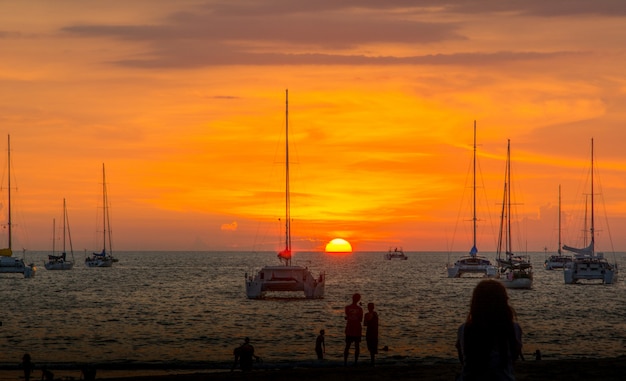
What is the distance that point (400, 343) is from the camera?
46.5 meters

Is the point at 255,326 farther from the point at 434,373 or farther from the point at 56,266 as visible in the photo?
the point at 56,266

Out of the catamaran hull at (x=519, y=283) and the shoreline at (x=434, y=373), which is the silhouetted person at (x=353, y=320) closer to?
the shoreline at (x=434, y=373)

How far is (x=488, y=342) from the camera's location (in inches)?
339

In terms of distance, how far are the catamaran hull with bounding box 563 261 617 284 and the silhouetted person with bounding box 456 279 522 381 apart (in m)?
110

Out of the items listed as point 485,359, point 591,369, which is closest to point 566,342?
point 591,369

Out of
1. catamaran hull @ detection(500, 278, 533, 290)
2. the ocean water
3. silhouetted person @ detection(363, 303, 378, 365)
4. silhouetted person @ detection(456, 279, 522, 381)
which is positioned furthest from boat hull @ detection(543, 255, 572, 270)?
silhouetted person @ detection(456, 279, 522, 381)

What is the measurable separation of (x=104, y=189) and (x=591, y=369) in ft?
500

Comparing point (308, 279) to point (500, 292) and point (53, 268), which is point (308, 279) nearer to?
point (500, 292)

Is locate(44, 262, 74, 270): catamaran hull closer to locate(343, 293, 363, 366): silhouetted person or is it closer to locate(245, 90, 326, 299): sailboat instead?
locate(245, 90, 326, 299): sailboat

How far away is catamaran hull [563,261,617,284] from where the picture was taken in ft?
372

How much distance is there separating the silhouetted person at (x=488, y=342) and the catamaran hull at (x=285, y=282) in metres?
65.1

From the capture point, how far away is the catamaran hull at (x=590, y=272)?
4469 inches

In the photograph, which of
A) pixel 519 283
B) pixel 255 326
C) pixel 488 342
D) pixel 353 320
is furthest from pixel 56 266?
pixel 488 342

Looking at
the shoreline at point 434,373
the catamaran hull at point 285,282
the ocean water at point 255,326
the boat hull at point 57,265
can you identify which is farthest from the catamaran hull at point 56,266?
the shoreline at point 434,373
